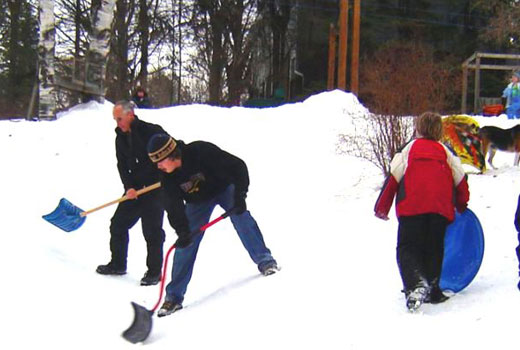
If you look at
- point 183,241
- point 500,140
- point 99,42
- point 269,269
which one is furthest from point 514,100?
point 183,241

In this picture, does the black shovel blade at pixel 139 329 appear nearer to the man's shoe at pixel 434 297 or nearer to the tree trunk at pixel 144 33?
the man's shoe at pixel 434 297

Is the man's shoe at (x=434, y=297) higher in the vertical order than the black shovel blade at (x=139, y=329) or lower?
higher

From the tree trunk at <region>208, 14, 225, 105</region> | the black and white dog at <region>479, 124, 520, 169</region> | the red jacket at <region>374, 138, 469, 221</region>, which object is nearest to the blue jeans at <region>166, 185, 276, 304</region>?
the red jacket at <region>374, 138, 469, 221</region>

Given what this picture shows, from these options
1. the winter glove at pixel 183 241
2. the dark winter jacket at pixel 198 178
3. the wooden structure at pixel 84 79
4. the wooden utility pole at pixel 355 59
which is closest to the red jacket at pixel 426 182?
the dark winter jacket at pixel 198 178

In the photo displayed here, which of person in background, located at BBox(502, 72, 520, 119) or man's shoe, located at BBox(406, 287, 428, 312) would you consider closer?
man's shoe, located at BBox(406, 287, 428, 312)

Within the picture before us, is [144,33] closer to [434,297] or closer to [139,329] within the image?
[139,329]

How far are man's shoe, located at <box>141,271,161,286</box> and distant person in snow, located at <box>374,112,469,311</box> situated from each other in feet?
8.79

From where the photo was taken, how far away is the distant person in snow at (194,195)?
16.9 feet

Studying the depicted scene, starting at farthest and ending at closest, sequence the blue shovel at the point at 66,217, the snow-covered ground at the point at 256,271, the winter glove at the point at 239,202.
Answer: the blue shovel at the point at 66,217
the winter glove at the point at 239,202
the snow-covered ground at the point at 256,271

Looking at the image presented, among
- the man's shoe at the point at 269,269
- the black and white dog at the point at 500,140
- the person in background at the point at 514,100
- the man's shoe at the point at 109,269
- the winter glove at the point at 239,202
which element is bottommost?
the man's shoe at the point at 109,269

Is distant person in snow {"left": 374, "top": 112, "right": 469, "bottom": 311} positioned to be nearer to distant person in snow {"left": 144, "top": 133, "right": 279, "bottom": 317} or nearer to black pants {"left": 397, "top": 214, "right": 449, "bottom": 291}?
black pants {"left": 397, "top": 214, "right": 449, "bottom": 291}

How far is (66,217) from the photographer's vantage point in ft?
22.3

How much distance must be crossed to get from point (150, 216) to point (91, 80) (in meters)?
8.63

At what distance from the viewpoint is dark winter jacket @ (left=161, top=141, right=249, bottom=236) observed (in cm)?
516
